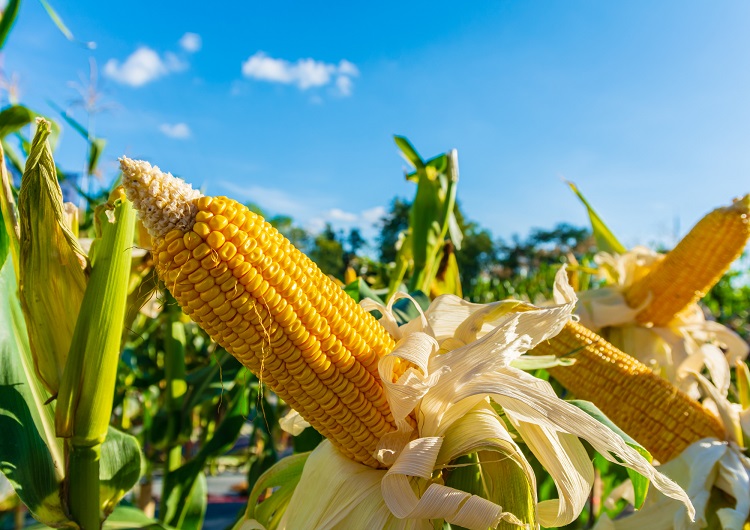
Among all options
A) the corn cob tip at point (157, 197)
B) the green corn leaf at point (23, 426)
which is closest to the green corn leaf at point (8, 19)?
the green corn leaf at point (23, 426)

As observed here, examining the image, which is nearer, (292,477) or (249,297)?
(249,297)

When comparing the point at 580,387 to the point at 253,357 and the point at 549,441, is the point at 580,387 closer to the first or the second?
the point at 549,441

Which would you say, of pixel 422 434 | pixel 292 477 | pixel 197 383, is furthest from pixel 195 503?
pixel 422 434

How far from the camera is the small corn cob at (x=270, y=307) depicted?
652mm

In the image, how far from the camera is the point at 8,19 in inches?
51.2

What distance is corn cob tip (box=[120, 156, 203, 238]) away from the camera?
24.9 inches

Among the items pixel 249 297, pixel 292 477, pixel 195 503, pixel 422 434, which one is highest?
pixel 249 297

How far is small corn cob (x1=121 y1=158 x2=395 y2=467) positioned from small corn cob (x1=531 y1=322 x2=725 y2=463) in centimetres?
60

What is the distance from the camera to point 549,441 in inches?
33.7

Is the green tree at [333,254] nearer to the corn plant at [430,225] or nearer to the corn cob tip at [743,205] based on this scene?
the corn plant at [430,225]

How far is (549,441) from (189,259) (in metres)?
0.65

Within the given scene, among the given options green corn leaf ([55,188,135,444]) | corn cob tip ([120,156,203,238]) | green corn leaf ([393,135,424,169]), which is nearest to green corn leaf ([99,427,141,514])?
green corn leaf ([55,188,135,444])

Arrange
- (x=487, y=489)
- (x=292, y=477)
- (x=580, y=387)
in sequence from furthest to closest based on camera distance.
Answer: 1. (x=580, y=387)
2. (x=292, y=477)
3. (x=487, y=489)

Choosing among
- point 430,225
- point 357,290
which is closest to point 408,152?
point 430,225
